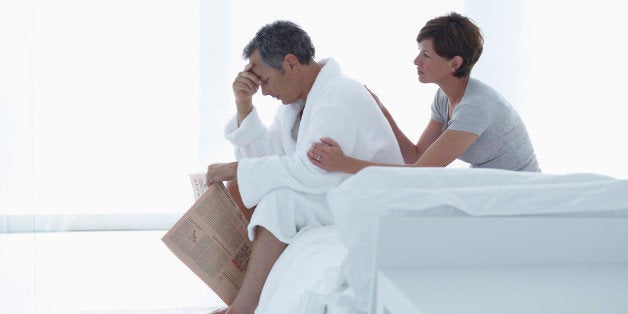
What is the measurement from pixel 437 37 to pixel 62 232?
225cm

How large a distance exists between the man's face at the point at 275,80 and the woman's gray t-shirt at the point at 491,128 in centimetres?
48

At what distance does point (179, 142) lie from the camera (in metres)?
3.66

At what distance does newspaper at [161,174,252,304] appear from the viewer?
6.17ft

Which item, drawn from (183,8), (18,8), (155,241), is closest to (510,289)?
(18,8)

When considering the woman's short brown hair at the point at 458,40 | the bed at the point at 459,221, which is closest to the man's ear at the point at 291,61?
the woman's short brown hair at the point at 458,40

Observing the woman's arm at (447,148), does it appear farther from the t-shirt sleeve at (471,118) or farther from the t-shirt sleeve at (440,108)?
the t-shirt sleeve at (440,108)

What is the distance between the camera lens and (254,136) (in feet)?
7.65

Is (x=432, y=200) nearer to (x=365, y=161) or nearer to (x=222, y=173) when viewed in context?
(x=365, y=161)

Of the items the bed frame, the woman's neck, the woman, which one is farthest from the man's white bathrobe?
the bed frame

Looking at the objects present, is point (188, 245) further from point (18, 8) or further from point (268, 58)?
point (18, 8)

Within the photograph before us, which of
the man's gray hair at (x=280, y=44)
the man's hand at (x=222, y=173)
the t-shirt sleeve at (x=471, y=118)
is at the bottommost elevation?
the man's hand at (x=222, y=173)

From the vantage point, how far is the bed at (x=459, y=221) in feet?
3.48

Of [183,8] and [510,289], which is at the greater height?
[183,8]

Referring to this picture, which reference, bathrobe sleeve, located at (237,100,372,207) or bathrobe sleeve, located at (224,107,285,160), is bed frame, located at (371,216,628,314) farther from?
bathrobe sleeve, located at (224,107,285,160)
